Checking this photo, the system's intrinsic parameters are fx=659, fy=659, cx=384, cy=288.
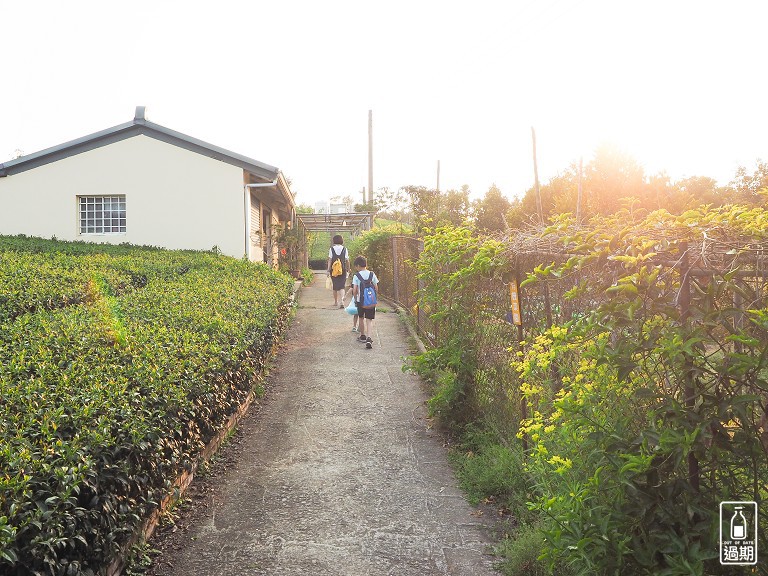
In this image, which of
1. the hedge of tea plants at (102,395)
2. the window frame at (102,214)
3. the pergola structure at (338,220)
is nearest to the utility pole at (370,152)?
the pergola structure at (338,220)

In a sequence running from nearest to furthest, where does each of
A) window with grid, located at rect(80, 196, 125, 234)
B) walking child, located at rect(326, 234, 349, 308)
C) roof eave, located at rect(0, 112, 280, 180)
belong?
walking child, located at rect(326, 234, 349, 308)
roof eave, located at rect(0, 112, 280, 180)
window with grid, located at rect(80, 196, 125, 234)

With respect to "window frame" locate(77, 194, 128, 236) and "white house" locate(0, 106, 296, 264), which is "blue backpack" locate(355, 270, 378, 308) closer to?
"white house" locate(0, 106, 296, 264)

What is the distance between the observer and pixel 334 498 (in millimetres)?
5035

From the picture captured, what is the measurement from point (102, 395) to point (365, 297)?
7.20m

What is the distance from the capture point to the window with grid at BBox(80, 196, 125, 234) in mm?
16984

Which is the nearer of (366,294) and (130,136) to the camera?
(366,294)

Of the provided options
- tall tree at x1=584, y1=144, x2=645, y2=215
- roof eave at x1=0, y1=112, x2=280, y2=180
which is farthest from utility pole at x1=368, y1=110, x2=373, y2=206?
roof eave at x1=0, y1=112, x2=280, y2=180

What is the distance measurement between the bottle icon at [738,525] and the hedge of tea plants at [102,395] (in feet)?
8.59

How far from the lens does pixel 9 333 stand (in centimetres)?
589

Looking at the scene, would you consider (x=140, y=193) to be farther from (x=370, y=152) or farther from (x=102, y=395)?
(x=370, y=152)

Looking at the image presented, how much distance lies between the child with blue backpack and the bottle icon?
8.68 metres

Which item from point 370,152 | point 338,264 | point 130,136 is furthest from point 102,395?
point 370,152

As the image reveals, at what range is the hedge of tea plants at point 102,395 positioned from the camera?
2.88 m

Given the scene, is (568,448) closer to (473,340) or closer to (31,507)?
(31,507)
